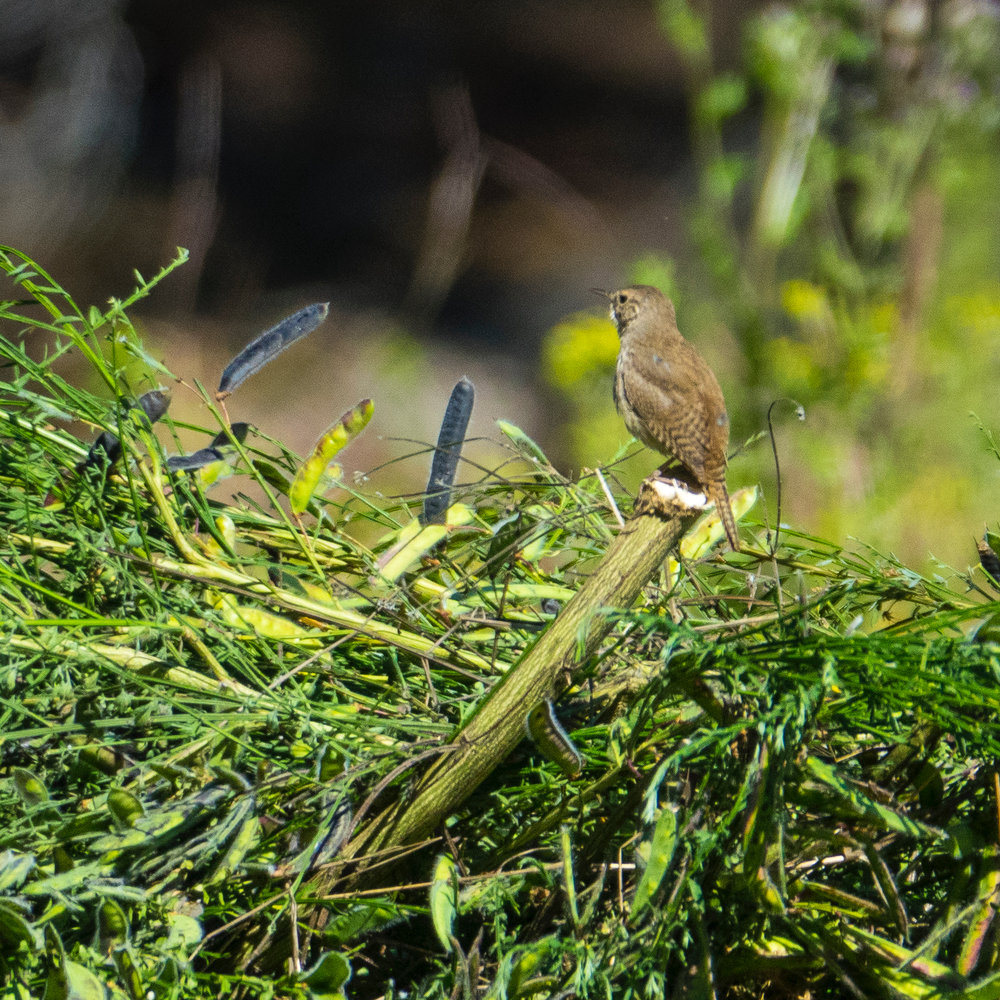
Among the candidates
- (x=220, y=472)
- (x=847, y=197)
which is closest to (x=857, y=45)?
(x=847, y=197)

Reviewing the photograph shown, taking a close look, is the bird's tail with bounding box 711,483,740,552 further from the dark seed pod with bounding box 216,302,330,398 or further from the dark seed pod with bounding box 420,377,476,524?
the dark seed pod with bounding box 216,302,330,398

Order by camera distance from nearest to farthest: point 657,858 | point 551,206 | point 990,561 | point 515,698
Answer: point 657,858, point 515,698, point 990,561, point 551,206

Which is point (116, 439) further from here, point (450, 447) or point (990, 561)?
point (990, 561)

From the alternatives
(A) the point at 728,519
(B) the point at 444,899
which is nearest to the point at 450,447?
(A) the point at 728,519

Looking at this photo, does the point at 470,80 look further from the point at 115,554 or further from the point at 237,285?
the point at 115,554

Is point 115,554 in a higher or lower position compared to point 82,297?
lower

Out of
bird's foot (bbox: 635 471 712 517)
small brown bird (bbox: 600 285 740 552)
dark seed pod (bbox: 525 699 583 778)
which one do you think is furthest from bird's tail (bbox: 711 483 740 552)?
dark seed pod (bbox: 525 699 583 778)
